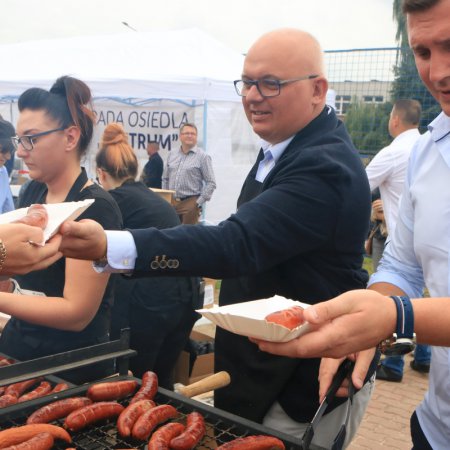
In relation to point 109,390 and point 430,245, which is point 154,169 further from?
point 430,245

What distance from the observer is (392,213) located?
6098 mm

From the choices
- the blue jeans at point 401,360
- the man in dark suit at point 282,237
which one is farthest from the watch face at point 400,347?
the blue jeans at point 401,360

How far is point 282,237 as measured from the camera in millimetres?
2055

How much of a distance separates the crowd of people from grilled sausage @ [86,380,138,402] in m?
0.41

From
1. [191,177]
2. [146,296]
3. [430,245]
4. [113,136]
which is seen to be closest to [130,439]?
[430,245]

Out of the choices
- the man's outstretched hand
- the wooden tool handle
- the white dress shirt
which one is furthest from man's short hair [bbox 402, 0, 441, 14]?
the white dress shirt

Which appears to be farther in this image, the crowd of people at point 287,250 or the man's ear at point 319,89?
the man's ear at point 319,89

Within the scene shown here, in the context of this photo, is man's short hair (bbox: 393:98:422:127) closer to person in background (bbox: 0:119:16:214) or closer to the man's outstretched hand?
person in background (bbox: 0:119:16:214)

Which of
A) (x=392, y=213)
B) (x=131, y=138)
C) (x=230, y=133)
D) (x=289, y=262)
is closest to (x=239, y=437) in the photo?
(x=289, y=262)

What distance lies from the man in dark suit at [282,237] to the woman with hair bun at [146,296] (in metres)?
1.63

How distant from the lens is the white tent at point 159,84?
9.30 metres

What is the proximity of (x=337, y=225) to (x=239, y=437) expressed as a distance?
0.85 meters

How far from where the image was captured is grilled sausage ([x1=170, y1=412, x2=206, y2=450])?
6.27 feet

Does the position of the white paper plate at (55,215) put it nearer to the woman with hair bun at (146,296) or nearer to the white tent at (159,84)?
the woman with hair bun at (146,296)
